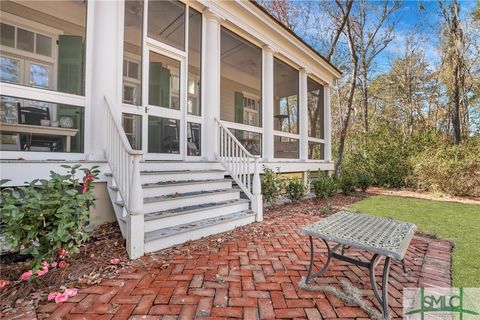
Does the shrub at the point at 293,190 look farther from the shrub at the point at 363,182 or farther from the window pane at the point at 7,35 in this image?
the window pane at the point at 7,35

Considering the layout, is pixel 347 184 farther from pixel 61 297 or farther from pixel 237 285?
pixel 61 297

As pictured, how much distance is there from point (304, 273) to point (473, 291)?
1432mm

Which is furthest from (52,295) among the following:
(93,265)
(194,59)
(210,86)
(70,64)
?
(194,59)

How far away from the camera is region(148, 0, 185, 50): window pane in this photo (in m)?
4.38

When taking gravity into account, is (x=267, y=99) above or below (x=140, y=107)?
above

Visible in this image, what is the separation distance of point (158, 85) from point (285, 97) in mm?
4200

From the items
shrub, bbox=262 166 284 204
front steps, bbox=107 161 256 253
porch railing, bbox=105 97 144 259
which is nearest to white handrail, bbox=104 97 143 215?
porch railing, bbox=105 97 144 259

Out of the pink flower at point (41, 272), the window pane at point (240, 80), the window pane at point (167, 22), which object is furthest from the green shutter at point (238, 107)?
the pink flower at point (41, 272)

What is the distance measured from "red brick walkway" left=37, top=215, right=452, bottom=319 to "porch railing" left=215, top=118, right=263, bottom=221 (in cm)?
131

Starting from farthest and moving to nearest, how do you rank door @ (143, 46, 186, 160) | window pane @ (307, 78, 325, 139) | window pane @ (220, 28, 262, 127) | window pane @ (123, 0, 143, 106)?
window pane @ (307, 78, 325, 139) < window pane @ (220, 28, 262, 127) < door @ (143, 46, 186, 160) < window pane @ (123, 0, 143, 106)

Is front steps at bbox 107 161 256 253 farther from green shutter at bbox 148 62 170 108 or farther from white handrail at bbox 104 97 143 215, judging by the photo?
green shutter at bbox 148 62 170 108

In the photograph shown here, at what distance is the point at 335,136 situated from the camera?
16594 millimetres

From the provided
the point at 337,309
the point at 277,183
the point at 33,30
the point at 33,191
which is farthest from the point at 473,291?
the point at 33,30

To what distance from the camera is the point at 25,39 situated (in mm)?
3621
